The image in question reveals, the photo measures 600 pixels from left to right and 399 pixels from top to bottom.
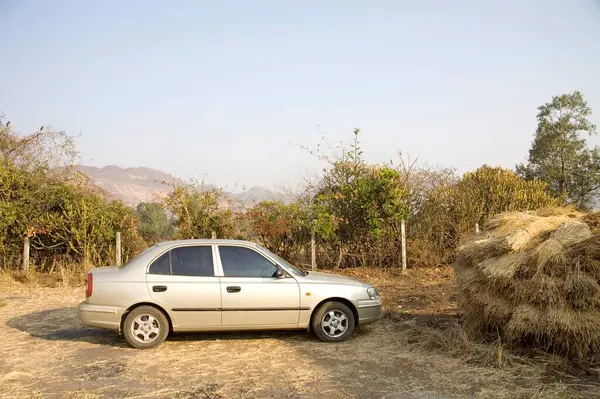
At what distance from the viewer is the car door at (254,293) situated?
724 cm

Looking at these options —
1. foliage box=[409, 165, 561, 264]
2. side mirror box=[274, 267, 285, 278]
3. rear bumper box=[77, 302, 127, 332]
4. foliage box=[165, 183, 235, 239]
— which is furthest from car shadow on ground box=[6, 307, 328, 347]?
foliage box=[409, 165, 561, 264]

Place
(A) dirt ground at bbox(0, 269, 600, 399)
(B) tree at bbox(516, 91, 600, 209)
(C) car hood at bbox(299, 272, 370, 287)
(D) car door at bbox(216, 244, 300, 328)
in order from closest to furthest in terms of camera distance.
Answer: (A) dirt ground at bbox(0, 269, 600, 399) < (D) car door at bbox(216, 244, 300, 328) < (C) car hood at bbox(299, 272, 370, 287) < (B) tree at bbox(516, 91, 600, 209)

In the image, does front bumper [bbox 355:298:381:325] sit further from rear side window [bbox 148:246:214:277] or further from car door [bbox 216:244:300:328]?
rear side window [bbox 148:246:214:277]

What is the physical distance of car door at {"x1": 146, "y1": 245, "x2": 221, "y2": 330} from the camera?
7.16m

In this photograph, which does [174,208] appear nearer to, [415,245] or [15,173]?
[15,173]

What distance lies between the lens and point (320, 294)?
7.48m

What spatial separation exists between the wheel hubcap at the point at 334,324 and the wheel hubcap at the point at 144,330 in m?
2.34

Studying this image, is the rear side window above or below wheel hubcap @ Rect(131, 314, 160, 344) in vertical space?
above

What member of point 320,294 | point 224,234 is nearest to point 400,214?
point 224,234

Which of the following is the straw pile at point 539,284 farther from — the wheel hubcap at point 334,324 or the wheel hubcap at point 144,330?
the wheel hubcap at point 144,330

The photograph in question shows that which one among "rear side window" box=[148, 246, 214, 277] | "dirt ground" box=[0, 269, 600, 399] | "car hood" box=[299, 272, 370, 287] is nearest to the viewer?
"dirt ground" box=[0, 269, 600, 399]

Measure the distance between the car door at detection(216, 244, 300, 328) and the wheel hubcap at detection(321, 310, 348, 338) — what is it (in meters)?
0.43

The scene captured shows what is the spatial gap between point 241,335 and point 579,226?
5006mm

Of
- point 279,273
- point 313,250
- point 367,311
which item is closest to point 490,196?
point 313,250
